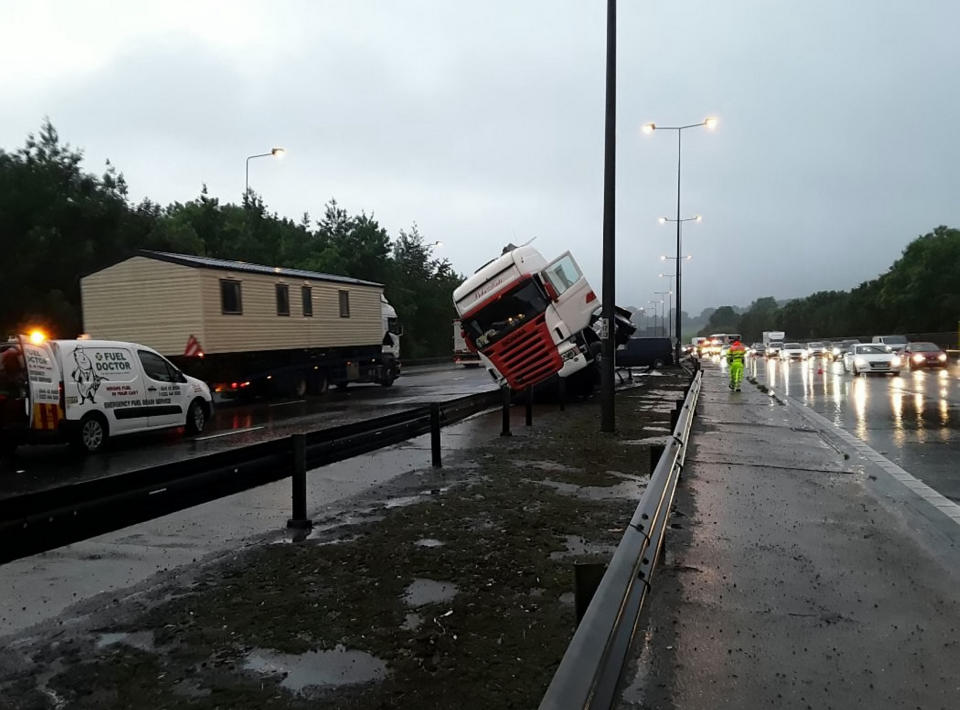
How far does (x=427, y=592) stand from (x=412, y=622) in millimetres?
518

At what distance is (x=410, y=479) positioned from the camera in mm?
9086

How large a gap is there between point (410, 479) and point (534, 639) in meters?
5.08

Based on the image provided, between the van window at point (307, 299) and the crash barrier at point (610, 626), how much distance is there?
20.4 metres

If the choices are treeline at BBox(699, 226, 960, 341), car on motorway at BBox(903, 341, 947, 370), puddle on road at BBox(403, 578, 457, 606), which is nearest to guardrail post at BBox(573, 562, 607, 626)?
puddle on road at BBox(403, 578, 457, 606)

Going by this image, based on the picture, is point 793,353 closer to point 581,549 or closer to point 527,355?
point 527,355

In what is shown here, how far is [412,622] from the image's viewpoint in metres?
4.44

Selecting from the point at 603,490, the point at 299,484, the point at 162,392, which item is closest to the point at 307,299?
the point at 162,392

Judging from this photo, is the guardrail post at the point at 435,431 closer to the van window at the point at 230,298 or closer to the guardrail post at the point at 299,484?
the guardrail post at the point at 299,484

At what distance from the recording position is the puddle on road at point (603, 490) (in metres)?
7.88

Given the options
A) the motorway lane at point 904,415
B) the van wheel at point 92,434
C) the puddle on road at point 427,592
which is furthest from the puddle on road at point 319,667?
the van wheel at point 92,434

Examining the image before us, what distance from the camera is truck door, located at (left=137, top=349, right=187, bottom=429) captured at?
13.1 metres

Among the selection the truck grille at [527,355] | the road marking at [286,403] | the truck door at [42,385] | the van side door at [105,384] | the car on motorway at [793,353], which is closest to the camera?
the truck door at [42,385]

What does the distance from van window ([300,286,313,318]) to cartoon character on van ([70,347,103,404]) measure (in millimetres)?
12236

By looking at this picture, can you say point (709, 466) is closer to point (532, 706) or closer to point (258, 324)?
point (532, 706)
